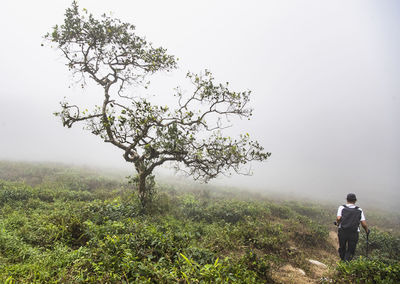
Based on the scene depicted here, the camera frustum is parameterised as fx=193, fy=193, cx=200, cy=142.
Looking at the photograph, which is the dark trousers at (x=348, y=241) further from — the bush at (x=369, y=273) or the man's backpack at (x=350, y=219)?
the bush at (x=369, y=273)

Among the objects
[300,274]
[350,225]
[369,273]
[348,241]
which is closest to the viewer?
[369,273]

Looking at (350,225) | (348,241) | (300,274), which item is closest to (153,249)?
(300,274)

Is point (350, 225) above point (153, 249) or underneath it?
above

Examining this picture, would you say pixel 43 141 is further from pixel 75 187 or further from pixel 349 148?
pixel 349 148

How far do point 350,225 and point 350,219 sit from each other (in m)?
0.22

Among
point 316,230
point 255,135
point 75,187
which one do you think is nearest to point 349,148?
point 255,135

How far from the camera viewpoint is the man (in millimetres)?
7328

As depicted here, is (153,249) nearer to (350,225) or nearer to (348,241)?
(350,225)

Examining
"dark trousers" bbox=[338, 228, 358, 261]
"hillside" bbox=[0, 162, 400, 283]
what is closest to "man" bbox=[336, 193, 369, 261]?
"dark trousers" bbox=[338, 228, 358, 261]

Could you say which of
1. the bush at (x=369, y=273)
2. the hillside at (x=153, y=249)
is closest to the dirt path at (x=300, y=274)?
the hillside at (x=153, y=249)

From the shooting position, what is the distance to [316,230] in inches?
459

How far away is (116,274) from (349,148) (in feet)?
547

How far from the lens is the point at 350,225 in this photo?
24.1 feet

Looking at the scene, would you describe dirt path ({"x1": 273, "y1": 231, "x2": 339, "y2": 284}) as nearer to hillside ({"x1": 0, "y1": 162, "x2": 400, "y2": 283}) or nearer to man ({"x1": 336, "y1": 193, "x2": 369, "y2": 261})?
hillside ({"x1": 0, "y1": 162, "x2": 400, "y2": 283})
